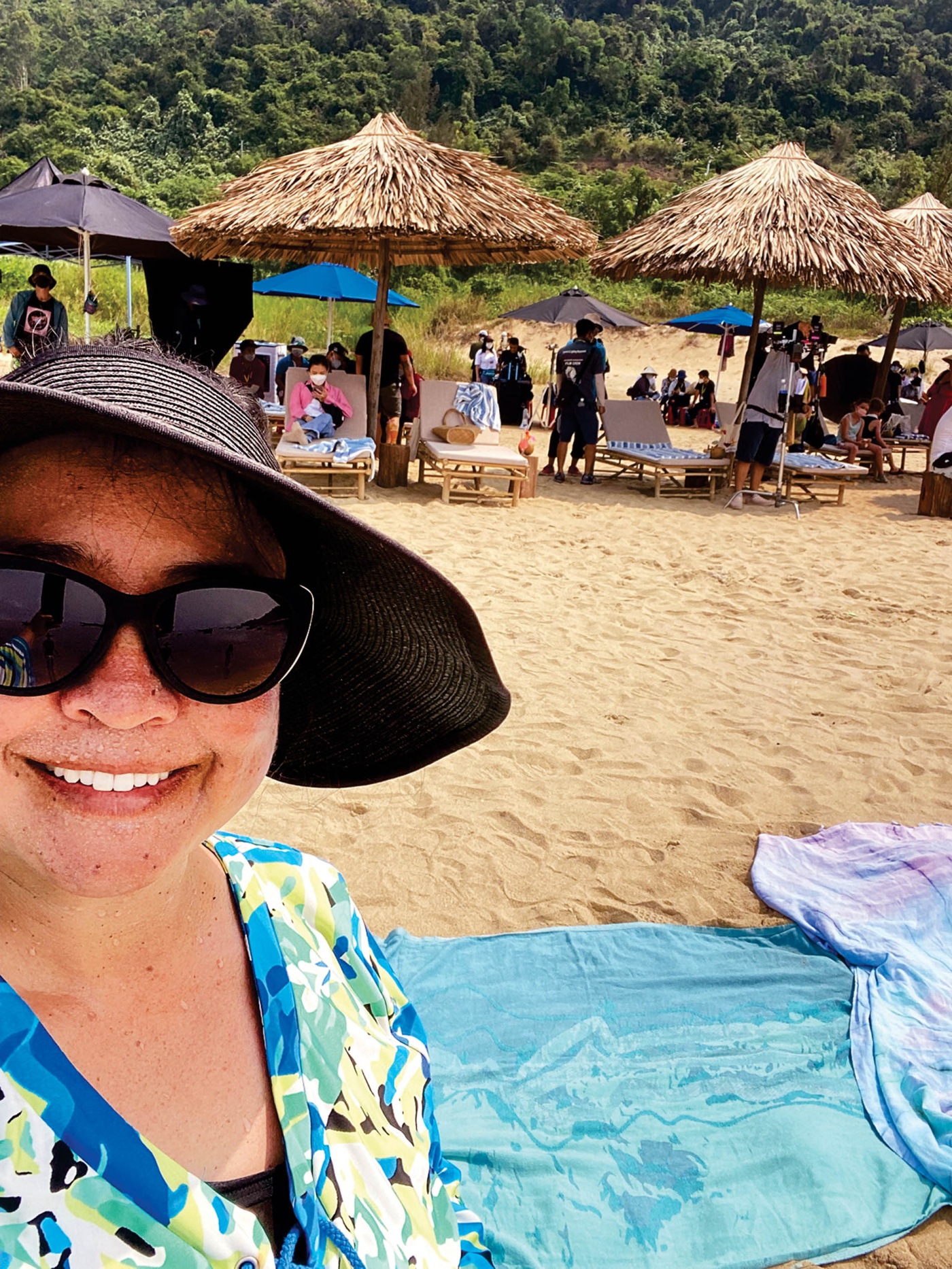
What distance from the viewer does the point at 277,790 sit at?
370cm

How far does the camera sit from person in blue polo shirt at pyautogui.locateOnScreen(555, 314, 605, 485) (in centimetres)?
1062

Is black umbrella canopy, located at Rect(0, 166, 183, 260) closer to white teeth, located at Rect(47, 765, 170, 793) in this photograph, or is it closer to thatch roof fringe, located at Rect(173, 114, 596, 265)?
thatch roof fringe, located at Rect(173, 114, 596, 265)

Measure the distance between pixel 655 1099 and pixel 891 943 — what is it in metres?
1.01

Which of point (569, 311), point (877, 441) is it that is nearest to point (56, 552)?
point (877, 441)

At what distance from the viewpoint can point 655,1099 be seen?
236 cm

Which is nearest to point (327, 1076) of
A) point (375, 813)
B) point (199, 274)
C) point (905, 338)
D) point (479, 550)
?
point (375, 813)

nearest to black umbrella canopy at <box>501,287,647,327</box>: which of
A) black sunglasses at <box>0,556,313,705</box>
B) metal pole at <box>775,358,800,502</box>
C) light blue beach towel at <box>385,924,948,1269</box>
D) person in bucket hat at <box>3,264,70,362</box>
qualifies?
metal pole at <box>775,358,800,502</box>

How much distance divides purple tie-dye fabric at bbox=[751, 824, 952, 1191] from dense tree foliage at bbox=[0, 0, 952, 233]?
131ft

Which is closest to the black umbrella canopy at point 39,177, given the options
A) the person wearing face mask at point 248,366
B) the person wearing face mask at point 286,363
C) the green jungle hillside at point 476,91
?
the person wearing face mask at point 248,366

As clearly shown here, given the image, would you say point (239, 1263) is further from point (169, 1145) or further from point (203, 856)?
point (203, 856)

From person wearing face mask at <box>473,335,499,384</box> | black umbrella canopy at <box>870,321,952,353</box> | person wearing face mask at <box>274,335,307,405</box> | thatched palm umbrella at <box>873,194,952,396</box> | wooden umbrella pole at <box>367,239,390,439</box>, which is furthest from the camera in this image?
black umbrella canopy at <box>870,321,952,353</box>

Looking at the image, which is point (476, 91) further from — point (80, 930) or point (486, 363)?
point (80, 930)

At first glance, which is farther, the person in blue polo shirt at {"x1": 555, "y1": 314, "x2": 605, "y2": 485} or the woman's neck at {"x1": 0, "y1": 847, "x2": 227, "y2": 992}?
the person in blue polo shirt at {"x1": 555, "y1": 314, "x2": 605, "y2": 485}

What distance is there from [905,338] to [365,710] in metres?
19.0
